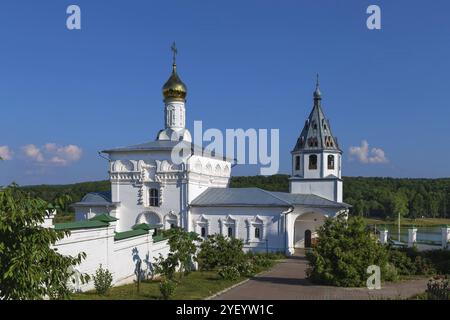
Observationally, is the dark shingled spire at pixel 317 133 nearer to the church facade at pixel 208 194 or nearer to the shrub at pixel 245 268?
the church facade at pixel 208 194

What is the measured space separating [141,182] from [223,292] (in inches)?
499

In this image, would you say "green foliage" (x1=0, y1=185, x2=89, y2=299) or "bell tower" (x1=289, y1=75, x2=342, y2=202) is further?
"bell tower" (x1=289, y1=75, x2=342, y2=202)

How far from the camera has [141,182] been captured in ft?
83.3

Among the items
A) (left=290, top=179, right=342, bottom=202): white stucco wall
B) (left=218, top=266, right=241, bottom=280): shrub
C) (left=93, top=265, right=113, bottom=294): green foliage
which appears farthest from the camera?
(left=290, top=179, right=342, bottom=202): white stucco wall

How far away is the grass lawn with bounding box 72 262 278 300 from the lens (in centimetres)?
1196

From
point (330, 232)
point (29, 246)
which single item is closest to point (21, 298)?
point (29, 246)

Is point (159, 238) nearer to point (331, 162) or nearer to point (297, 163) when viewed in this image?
point (297, 163)

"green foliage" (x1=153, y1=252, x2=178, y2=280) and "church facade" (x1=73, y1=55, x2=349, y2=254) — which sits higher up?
"church facade" (x1=73, y1=55, x2=349, y2=254)

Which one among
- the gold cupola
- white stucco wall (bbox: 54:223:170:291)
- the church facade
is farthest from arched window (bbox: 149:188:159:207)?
white stucco wall (bbox: 54:223:170:291)

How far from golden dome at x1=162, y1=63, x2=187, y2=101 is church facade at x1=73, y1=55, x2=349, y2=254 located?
57mm

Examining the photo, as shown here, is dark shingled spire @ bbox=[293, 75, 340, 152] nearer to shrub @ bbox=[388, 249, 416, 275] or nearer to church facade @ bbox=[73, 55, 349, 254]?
church facade @ bbox=[73, 55, 349, 254]

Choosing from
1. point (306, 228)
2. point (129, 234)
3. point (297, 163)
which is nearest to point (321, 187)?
point (297, 163)

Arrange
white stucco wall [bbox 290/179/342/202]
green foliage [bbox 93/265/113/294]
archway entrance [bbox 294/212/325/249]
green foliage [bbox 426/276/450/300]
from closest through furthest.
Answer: green foliage [bbox 426/276/450/300]
green foliage [bbox 93/265/113/294]
white stucco wall [bbox 290/179/342/202]
archway entrance [bbox 294/212/325/249]
